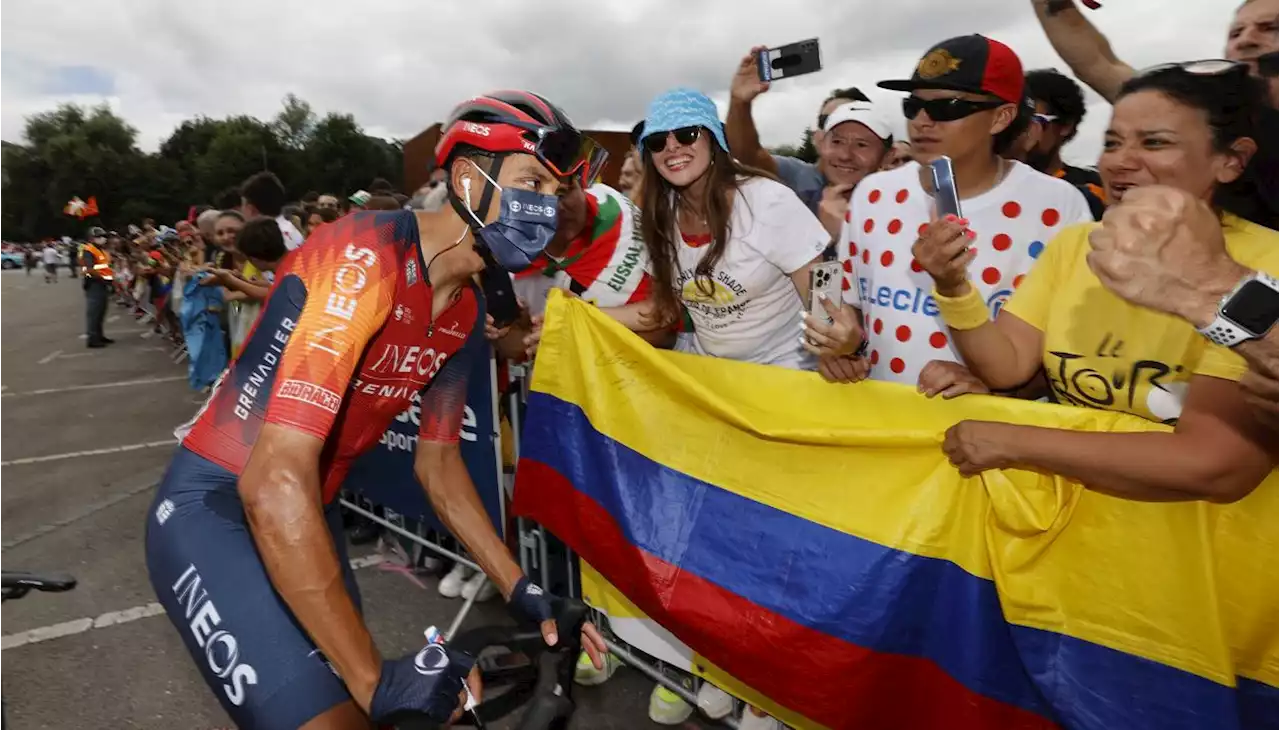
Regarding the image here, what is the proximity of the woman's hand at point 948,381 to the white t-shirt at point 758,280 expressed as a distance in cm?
85

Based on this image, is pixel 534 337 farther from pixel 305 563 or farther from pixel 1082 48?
pixel 1082 48

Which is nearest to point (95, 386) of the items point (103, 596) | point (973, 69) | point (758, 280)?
point (103, 596)

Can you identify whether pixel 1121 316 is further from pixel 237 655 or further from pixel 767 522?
pixel 237 655

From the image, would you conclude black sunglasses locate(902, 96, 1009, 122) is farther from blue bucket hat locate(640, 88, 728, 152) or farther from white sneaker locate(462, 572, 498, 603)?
white sneaker locate(462, 572, 498, 603)

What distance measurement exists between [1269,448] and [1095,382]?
0.46m

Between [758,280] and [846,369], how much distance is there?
667mm

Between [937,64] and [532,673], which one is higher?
[937,64]

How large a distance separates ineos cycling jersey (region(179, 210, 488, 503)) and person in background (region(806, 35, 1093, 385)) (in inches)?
48.0

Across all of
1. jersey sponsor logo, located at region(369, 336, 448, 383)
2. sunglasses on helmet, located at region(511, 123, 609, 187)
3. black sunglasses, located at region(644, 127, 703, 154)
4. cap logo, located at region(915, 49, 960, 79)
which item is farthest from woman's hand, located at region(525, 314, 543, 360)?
cap logo, located at region(915, 49, 960, 79)

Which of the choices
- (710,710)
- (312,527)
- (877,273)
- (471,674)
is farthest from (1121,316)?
(710,710)

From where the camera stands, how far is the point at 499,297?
304 centimetres

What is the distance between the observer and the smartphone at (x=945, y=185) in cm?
184

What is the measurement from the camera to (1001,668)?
2053 mm

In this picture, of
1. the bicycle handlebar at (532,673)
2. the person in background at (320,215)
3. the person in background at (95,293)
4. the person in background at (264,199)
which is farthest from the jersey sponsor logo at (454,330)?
the person in background at (95,293)
